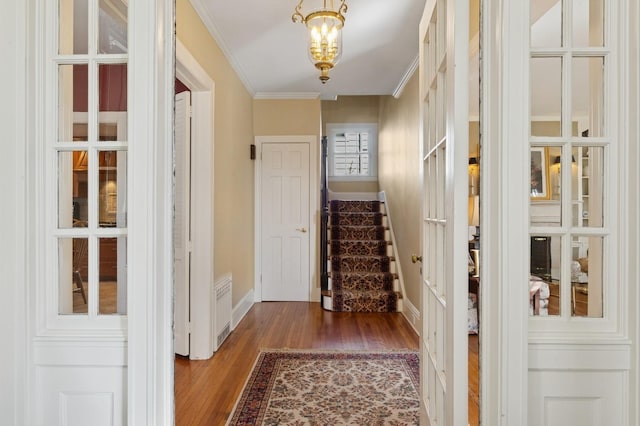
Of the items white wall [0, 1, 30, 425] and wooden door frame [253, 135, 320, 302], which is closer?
white wall [0, 1, 30, 425]

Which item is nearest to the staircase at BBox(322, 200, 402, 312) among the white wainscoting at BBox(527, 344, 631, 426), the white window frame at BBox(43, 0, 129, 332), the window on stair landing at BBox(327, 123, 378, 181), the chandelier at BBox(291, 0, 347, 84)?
the window on stair landing at BBox(327, 123, 378, 181)

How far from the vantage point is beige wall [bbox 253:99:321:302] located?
4.94 meters

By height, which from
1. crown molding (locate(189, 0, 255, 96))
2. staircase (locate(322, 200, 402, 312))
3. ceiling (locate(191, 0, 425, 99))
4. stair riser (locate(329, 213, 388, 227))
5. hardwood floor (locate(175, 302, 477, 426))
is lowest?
hardwood floor (locate(175, 302, 477, 426))

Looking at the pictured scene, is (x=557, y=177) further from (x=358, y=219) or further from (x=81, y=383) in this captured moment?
(x=358, y=219)

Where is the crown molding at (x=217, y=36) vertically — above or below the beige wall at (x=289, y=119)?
above

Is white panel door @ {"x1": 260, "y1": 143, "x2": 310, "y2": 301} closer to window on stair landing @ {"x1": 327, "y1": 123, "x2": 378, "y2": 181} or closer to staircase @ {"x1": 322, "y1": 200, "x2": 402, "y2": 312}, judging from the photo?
staircase @ {"x1": 322, "y1": 200, "x2": 402, "y2": 312}

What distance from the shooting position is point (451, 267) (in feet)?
4.16

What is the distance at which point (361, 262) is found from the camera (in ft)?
16.9

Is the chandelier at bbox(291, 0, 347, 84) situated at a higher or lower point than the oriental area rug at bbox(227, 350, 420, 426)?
higher

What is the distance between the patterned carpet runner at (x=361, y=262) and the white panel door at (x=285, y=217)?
Answer: 49 cm

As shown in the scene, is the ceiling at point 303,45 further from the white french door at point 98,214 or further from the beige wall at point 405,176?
the white french door at point 98,214

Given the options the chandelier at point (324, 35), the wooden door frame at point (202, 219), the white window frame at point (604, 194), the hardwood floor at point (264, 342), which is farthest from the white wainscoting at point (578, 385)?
the wooden door frame at point (202, 219)

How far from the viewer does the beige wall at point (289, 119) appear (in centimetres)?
494

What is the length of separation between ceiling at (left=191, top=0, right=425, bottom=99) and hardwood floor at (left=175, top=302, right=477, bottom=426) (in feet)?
8.60
